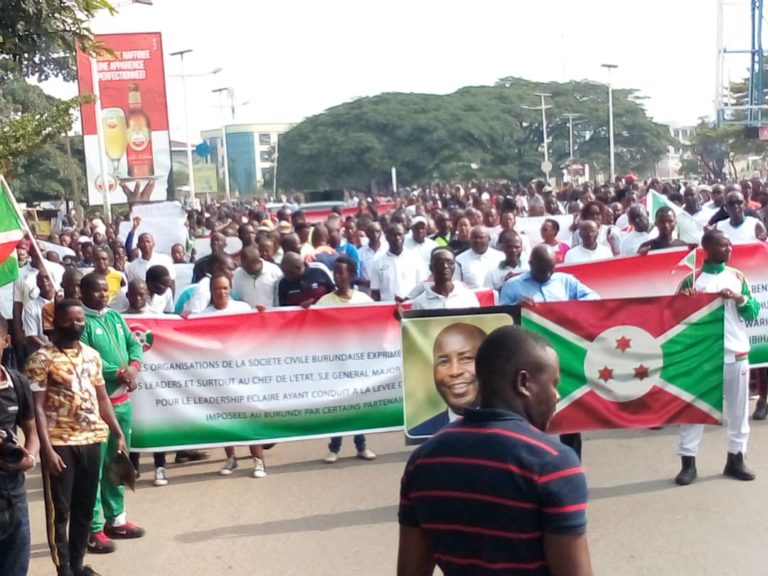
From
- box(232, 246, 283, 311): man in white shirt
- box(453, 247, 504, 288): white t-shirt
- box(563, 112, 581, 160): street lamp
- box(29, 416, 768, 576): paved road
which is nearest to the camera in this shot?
box(29, 416, 768, 576): paved road

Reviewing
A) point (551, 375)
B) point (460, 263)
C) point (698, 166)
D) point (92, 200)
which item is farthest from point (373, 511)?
point (698, 166)

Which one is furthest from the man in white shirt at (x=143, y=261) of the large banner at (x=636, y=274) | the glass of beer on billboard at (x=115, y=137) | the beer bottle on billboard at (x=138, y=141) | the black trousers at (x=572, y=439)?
the glass of beer on billboard at (x=115, y=137)

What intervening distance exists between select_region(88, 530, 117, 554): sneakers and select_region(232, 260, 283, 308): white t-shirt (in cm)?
320

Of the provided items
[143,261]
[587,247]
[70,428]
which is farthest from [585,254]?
[70,428]

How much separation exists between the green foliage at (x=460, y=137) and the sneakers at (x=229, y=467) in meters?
66.8

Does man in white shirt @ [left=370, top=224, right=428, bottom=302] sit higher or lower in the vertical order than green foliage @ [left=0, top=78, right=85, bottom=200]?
lower

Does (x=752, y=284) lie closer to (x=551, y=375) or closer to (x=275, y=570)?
(x=275, y=570)

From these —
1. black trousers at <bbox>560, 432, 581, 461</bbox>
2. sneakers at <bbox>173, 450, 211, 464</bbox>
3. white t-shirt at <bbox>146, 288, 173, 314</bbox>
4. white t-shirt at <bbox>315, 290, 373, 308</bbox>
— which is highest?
white t-shirt at <bbox>315, 290, 373, 308</bbox>

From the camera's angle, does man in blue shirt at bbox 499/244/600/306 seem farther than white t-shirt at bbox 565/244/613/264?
No

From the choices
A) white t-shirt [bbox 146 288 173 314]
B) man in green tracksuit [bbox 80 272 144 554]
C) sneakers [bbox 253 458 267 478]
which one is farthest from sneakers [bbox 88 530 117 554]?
white t-shirt [bbox 146 288 173 314]

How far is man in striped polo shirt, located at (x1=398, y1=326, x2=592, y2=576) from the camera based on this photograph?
2.82m

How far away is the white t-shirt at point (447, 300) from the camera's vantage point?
314 inches

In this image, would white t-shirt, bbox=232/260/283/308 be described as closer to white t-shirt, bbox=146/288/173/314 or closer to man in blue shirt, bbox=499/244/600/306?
white t-shirt, bbox=146/288/173/314

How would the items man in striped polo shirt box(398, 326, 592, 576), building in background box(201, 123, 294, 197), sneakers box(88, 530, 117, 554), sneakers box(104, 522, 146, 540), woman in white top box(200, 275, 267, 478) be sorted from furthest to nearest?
building in background box(201, 123, 294, 197) → woman in white top box(200, 275, 267, 478) → sneakers box(104, 522, 146, 540) → sneakers box(88, 530, 117, 554) → man in striped polo shirt box(398, 326, 592, 576)
